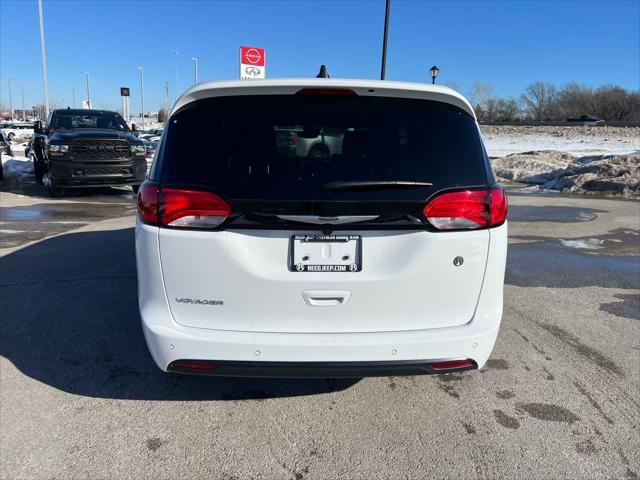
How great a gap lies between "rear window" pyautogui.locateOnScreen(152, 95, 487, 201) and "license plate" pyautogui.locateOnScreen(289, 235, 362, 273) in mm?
241

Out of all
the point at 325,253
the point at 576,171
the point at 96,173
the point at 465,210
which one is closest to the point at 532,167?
the point at 576,171

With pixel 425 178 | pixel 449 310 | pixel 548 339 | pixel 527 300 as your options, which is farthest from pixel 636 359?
pixel 425 178

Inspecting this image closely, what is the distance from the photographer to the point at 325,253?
2678 mm

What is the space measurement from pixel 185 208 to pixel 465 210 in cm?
144

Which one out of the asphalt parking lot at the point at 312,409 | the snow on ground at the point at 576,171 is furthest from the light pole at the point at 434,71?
the asphalt parking lot at the point at 312,409

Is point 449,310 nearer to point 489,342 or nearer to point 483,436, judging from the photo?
point 489,342

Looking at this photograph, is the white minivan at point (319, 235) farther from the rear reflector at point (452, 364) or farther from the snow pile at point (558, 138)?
the snow pile at point (558, 138)

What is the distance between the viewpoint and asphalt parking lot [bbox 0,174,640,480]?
2.75 m

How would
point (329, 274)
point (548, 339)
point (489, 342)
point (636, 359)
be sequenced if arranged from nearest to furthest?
point (329, 274) → point (489, 342) → point (636, 359) → point (548, 339)

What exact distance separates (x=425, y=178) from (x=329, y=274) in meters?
0.70

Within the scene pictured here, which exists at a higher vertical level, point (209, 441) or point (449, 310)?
point (449, 310)

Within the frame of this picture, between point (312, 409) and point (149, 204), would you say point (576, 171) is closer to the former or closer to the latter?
point (312, 409)

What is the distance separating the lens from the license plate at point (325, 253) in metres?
2.67

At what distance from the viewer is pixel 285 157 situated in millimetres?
2775
